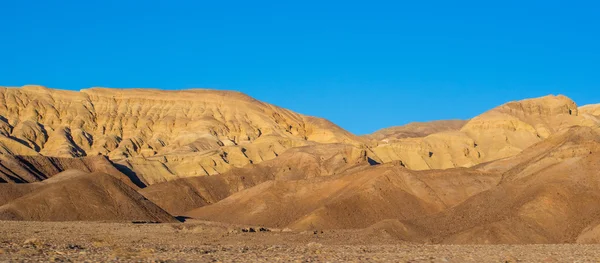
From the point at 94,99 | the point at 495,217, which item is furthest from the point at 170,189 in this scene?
the point at 94,99

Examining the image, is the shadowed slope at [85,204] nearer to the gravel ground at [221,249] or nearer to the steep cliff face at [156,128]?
the gravel ground at [221,249]

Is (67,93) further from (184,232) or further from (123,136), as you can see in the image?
(184,232)

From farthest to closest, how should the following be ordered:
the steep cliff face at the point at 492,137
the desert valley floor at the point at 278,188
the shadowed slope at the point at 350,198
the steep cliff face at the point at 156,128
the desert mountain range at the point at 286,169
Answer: the steep cliff face at the point at 156,128 → the steep cliff face at the point at 492,137 → the shadowed slope at the point at 350,198 → the desert mountain range at the point at 286,169 → the desert valley floor at the point at 278,188

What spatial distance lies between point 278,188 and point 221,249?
55.7 m

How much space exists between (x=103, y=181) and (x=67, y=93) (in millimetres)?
110088

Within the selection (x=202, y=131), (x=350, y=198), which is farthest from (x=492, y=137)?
(x=350, y=198)

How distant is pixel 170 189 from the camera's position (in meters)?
110

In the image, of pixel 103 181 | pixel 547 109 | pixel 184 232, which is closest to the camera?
pixel 184 232

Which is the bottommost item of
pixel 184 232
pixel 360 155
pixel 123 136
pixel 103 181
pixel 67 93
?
pixel 184 232

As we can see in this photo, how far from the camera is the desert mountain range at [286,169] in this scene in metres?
63.1

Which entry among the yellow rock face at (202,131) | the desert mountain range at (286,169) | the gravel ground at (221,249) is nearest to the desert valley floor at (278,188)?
the gravel ground at (221,249)

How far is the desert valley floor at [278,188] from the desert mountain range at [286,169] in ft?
0.79

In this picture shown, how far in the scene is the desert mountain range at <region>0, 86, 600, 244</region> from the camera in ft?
207

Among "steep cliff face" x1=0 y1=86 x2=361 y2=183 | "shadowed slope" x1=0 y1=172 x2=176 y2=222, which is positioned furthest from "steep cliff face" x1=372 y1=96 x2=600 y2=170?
"shadowed slope" x1=0 y1=172 x2=176 y2=222
